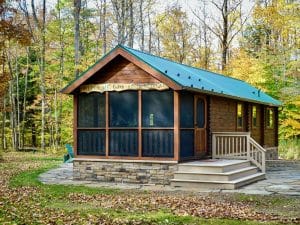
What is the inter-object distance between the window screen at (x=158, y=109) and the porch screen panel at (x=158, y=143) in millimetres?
248

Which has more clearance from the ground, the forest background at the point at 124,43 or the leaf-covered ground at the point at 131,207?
the forest background at the point at 124,43

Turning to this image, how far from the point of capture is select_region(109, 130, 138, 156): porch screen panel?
1418 centimetres

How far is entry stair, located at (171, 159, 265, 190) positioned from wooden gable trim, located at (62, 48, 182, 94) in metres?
2.45

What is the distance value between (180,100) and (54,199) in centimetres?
518

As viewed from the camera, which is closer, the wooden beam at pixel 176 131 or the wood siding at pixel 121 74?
the wooden beam at pixel 176 131

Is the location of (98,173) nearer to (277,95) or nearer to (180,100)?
(180,100)

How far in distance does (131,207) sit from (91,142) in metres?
Answer: 5.93

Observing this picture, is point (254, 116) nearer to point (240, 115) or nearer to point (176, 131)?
point (240, 115)

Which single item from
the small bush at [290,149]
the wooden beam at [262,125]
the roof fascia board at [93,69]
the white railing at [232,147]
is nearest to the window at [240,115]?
the white railing at [232,147]

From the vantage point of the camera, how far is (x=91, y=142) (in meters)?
15.0

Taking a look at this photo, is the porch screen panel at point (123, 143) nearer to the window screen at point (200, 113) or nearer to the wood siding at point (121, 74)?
the wood siding at point (121, 74)

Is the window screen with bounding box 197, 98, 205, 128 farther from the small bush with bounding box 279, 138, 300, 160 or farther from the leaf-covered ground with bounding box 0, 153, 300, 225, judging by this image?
the small bush with bounding box 279, 138, 300, 160

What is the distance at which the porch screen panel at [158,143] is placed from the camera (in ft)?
44.8

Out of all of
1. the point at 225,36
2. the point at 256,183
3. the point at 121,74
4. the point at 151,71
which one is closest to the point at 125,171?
the point at 121,74
